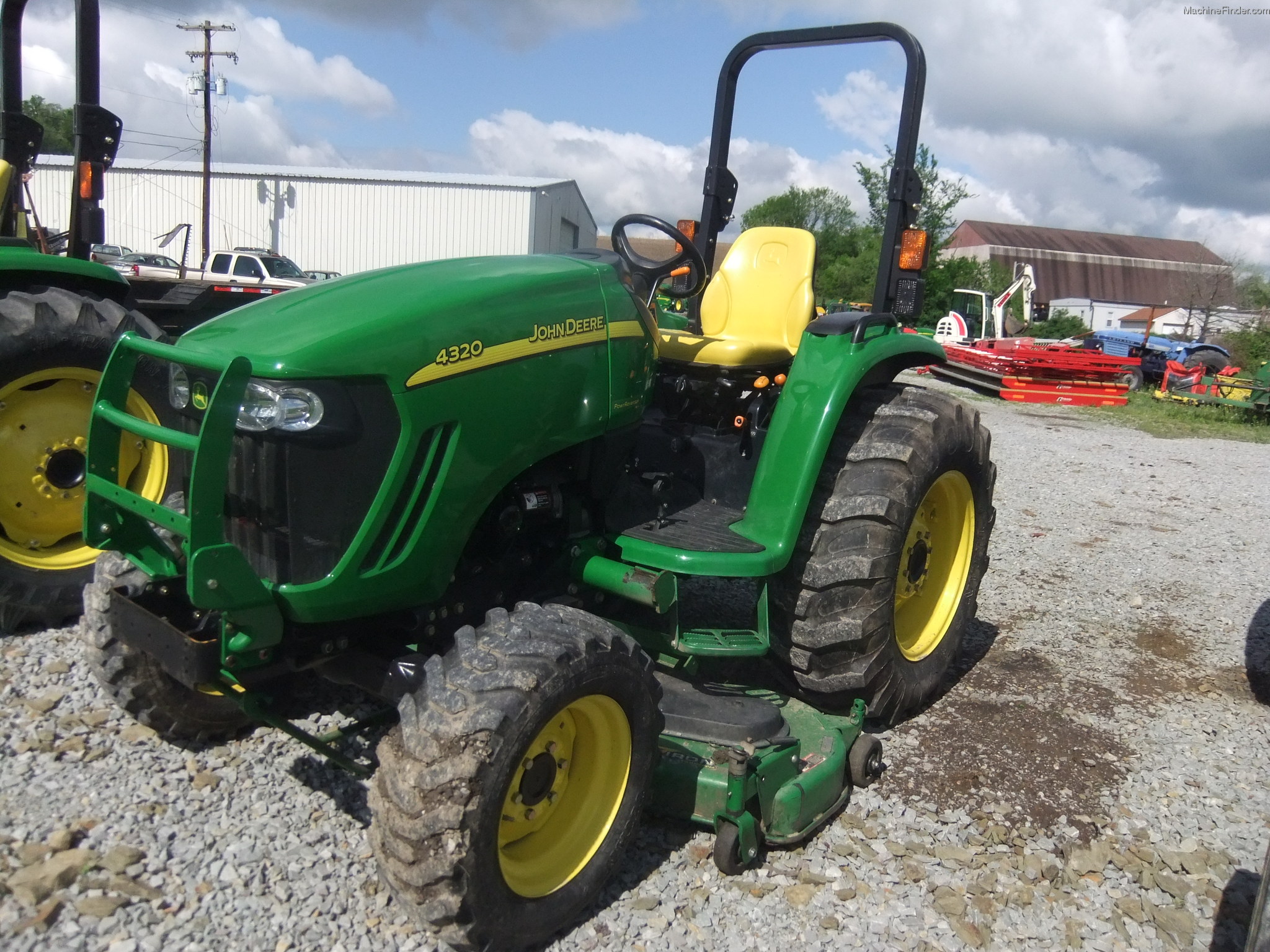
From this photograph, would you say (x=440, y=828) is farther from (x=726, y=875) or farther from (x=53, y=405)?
(x=53, y=405)

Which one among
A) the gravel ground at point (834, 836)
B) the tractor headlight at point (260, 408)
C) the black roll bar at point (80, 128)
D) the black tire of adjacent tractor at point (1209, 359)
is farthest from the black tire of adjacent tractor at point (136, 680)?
the black tire of adjacent tractor at point (1209, 359)

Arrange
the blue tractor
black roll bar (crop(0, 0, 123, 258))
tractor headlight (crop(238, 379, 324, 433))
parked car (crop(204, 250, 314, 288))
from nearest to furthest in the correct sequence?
1. tractor headlight (crop(238, 379, 324, 433))
2. black roll bar (crop(0, 0, 123, 258))
3. parked car (crop(204, 250, 314, 288))
4. the blue tractor

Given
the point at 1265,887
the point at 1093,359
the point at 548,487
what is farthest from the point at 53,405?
the point at 1093,359

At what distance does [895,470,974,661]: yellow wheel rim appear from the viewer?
376 centimetres

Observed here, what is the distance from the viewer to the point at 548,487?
114 inches

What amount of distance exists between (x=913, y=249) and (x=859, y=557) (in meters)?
1.18

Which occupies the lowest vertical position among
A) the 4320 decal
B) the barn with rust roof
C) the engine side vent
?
the engine side vent

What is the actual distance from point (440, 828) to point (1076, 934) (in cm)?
166

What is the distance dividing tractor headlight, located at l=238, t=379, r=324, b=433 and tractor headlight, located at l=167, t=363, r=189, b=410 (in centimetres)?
29

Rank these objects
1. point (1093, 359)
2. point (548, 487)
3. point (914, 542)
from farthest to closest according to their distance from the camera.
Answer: point (1093, 359), point (914, 542), point (548, 487)

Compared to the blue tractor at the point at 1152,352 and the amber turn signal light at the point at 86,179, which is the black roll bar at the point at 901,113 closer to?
the amber turn signal light at the point at 86,179

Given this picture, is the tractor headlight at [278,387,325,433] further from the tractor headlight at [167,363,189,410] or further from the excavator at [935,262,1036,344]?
the excavator at [935,262,1036,344]

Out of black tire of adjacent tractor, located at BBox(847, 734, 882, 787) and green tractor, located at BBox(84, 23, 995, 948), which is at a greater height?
green tractor, located at BBox(84, 23, 995, 948)

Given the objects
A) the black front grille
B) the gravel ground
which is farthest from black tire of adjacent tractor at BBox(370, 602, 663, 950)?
the black front grille
